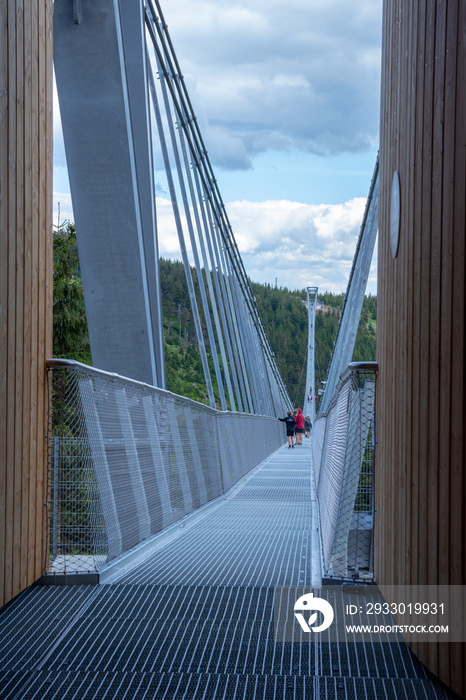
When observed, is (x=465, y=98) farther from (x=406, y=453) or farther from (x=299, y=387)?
(x=299, y=387)

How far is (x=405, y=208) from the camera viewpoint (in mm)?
3332

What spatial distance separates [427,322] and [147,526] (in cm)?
293

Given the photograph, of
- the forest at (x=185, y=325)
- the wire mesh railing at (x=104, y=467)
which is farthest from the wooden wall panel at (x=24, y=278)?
the forest at (x=185, y=325)

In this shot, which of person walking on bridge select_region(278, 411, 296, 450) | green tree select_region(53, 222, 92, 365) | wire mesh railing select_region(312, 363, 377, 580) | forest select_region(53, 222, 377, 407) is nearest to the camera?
wire mesh railing select_region(312, 363, 377, 580)

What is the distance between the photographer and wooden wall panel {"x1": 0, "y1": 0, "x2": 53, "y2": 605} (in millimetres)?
3492

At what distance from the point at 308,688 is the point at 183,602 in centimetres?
108

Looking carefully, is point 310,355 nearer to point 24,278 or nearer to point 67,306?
point 67,306

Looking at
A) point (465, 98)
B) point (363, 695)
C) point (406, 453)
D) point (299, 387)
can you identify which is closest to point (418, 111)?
point (465, 98)

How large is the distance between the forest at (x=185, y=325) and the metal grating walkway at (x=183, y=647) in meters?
15.0

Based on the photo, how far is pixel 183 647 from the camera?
119 inches

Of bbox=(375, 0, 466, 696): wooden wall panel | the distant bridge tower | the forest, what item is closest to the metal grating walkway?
bbox=(375, 0, 466, 696): wooden wall panel

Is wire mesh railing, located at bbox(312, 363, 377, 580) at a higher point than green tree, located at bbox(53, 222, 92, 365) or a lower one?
lower

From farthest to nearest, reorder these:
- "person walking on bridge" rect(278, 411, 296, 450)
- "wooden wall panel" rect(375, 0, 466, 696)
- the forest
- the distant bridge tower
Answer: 1. the distant bridge tower
2. "person walking on bridge" rect(278, 411, 296, 450)
3. the forest
4. "wooden wall panel" rect(375, 0, 466, 696)

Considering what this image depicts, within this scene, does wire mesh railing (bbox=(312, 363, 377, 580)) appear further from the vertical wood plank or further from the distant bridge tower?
the distant bridge tower
